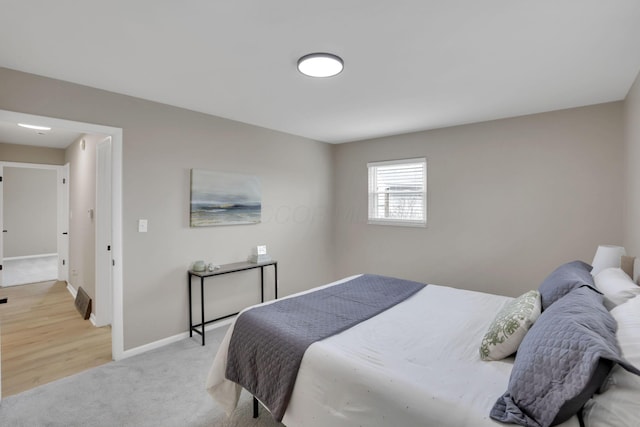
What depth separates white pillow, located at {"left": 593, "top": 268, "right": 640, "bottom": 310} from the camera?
1567 millimetres

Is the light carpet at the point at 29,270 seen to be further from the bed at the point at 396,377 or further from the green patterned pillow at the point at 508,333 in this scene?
the green patterned pillow at the point at 508,333

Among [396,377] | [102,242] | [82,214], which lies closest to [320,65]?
[396,377]

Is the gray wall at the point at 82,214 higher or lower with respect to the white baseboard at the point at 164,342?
higher

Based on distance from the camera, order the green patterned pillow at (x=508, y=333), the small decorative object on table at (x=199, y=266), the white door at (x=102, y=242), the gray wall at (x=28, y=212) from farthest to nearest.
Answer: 1. the gray wall at (x=28, y=212)
2. the white door at (x=102, y=242)
3. the small decorative object on table at (x=199, y=266)
4. the green patterned pillow at (x=508, y=333)

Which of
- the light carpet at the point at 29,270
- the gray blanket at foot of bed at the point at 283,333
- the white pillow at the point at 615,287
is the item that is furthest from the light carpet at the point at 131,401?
the light carpet at the point at 29,270

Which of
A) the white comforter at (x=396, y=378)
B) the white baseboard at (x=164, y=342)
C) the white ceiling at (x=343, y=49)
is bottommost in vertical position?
the white baseboard at (x=164, y=342)

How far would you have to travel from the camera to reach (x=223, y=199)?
12.2 ft

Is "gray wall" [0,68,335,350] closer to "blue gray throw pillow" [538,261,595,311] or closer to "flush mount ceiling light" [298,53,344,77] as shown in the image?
"flush mount ceiling light" [298,53,344,77]

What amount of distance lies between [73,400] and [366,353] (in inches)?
89.0

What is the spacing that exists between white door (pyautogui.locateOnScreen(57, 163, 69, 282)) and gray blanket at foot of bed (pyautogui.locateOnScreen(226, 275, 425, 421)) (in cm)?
526

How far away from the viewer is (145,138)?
120 inches

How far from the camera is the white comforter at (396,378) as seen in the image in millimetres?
1301

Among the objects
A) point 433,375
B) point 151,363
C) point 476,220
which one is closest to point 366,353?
point 433,375

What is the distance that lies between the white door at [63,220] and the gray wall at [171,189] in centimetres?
367
